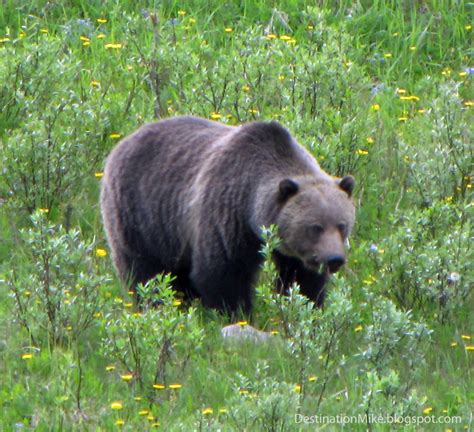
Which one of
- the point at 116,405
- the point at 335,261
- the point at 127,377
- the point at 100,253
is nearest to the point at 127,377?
the point at 127,377

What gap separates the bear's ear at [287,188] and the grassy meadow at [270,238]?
0.57m

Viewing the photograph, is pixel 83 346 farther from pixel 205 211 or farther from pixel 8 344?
pixel 205 211

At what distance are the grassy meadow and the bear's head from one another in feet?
0.77

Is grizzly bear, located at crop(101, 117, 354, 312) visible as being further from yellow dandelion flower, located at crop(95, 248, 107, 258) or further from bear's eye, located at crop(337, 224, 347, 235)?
yellow dandelion flower, located at crop(95, 248, 107, 258)

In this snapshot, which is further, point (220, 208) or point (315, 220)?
point (220, 208)

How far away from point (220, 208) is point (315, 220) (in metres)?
0.61

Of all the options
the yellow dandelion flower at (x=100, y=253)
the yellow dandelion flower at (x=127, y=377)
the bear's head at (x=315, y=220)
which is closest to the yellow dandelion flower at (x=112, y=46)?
the yellow dandelion flower at (x=100, y=253)

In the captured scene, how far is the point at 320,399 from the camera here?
6.35 metres

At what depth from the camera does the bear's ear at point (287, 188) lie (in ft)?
24.2

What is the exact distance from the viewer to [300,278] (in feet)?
25.1

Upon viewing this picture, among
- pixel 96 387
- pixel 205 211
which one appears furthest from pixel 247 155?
pixel 96 387

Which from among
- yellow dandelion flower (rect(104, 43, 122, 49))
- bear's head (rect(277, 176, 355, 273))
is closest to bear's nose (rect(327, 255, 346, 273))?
bear's head (rect(277, 176, 355, 273))

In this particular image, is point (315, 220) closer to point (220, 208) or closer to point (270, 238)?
point (270, 238)

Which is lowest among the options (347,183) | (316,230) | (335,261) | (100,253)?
(100,253)
